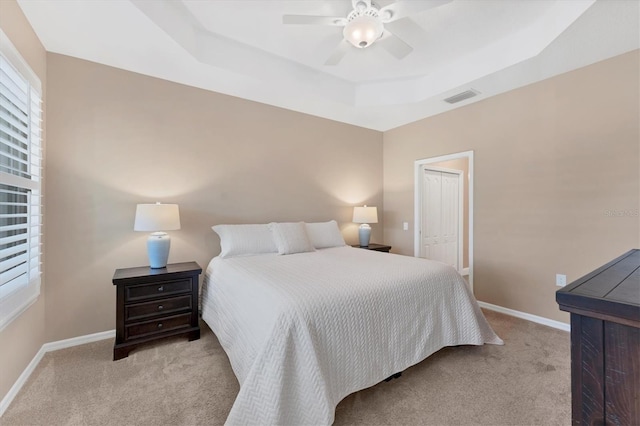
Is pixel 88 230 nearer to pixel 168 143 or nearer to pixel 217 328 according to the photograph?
pixel 168 143

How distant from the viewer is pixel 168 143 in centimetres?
292

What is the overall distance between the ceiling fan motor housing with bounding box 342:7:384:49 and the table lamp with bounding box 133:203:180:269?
87.0 inches

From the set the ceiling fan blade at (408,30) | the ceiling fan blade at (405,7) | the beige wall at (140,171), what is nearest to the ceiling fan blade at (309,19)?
the ceiling fan blade at (405,7)

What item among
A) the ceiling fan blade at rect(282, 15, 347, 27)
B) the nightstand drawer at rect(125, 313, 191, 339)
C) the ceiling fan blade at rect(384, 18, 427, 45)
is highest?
the ceiling fan blade at rect(384, 18, 427, 45)

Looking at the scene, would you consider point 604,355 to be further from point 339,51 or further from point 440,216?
point 440,216

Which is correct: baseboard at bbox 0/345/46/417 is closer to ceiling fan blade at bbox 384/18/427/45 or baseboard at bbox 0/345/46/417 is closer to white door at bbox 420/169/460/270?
ceiling fan blade at bbox 384/18/427/45

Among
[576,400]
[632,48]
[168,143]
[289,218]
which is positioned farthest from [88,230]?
[632,48]

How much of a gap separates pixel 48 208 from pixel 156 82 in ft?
5.17

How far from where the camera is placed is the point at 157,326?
2.39m

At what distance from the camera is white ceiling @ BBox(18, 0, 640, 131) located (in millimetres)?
2104

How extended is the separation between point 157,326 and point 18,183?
1463mm

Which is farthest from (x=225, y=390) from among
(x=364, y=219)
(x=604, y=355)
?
(x=364, y=219)

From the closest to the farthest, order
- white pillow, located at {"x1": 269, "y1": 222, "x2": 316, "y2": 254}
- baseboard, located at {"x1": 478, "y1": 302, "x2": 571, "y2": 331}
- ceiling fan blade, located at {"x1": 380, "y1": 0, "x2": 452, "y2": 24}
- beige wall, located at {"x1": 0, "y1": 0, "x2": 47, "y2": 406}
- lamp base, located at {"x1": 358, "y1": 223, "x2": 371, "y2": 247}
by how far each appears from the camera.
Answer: beige wall, located at {"x1": 0, "y1": 0, "x2": 47, "y2": 406}
ceiling fan blade, located at {"x1": 380, "y1": 0, "x2": 452, "y2": 24}
baseboard, located at {"x1": 478, "y1": 302, "x2": 571, "y2": 331}
white pillow, located at {"x1": 269, "y1": 222, "x2": 316, "y2": 254}
lamp base, located at {"x1": 358, "y1": 223, "x2": 371, "y2": 247}

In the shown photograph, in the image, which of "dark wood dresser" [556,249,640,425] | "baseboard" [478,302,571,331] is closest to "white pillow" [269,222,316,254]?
"baseboard" [478,302,571,331]
